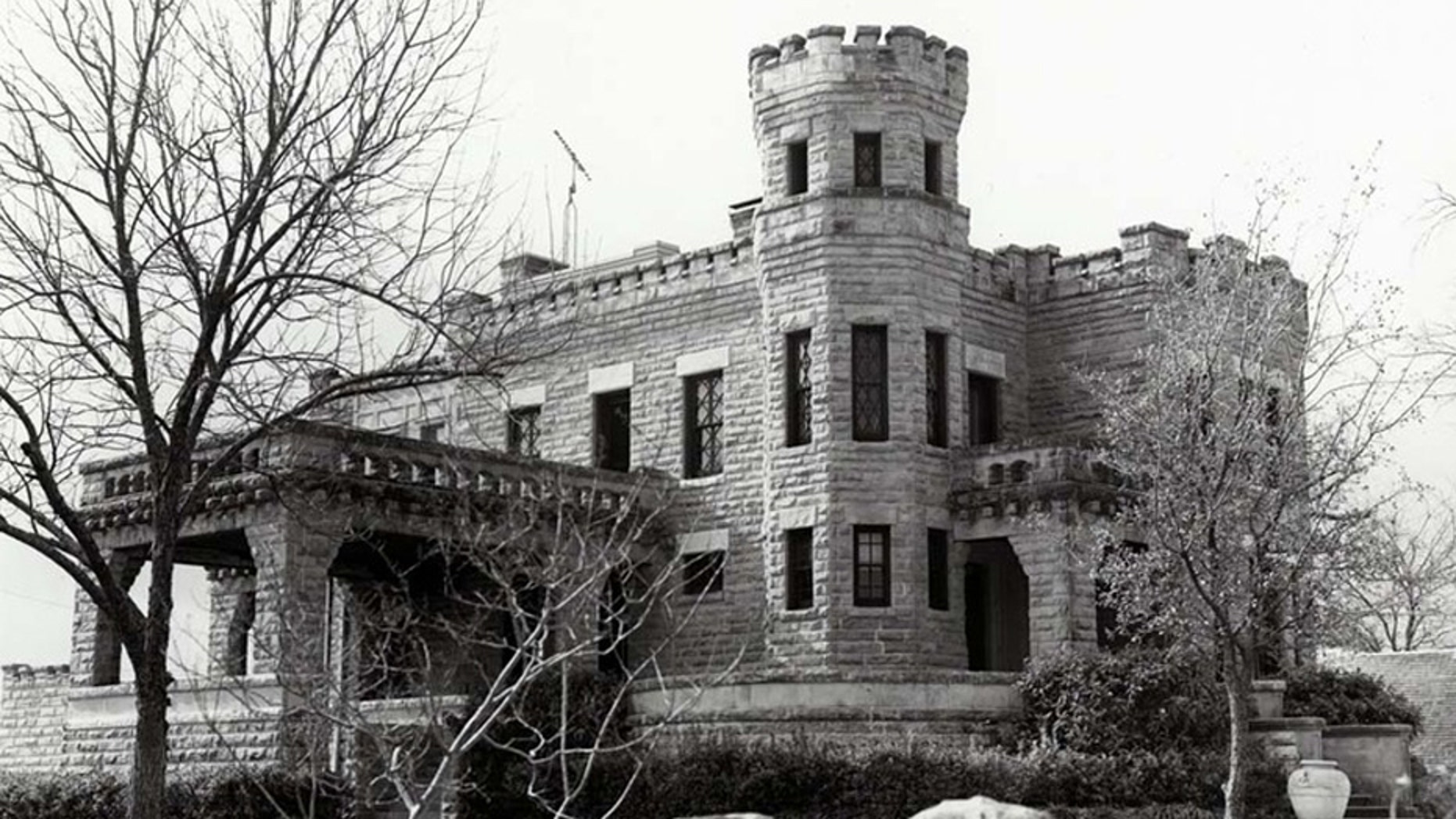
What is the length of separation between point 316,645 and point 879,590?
360 inches

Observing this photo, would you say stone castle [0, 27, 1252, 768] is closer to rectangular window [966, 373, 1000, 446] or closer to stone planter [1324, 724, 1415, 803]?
rectangular window [966, 373, 1000, 446]

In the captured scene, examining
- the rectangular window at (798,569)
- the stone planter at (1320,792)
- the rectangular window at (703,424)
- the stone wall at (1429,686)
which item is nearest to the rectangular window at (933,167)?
the rectangular window at (703,424)

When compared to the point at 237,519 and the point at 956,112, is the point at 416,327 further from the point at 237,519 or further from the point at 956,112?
the point at 956,112

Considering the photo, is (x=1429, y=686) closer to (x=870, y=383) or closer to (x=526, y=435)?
(x=870, y=383)

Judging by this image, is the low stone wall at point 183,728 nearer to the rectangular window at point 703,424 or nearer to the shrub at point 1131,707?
the rectangular window at point 703,424

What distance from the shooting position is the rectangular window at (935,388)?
30891 millimetres

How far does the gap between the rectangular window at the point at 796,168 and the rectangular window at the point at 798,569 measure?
571 centimetres

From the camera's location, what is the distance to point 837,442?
30016 mm

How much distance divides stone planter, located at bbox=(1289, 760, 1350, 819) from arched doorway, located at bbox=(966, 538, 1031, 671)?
8388 mm

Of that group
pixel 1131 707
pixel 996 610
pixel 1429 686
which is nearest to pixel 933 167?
pixel 996 610

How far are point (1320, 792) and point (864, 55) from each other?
1389cm

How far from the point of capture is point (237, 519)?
28547 millimetres

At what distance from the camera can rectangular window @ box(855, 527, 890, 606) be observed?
1176 inches

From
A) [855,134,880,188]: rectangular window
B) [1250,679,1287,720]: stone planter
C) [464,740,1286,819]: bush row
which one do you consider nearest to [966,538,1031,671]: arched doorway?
[1250,679,1287,720]: stone planter
